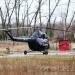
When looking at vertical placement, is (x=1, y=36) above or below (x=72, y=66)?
below

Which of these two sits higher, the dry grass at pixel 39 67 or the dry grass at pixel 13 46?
the dry grass at pixel 39 67

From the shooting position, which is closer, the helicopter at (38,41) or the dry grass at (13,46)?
the helicopter at (38,41)

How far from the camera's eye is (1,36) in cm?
5453

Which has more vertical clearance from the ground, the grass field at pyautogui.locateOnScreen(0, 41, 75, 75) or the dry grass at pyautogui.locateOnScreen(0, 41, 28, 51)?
the grass field at pyautogui.locateOnScreen(0, 41, 75, 75)

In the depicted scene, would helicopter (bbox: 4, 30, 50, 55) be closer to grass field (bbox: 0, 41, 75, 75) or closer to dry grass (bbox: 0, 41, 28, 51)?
grass field (bbox: 0, 41, 75, 75)

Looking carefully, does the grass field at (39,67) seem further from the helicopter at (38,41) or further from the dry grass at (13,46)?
the dry grass at (13,46)

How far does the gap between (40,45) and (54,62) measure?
906 centimetres

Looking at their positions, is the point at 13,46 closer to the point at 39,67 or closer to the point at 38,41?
the point at 38,41

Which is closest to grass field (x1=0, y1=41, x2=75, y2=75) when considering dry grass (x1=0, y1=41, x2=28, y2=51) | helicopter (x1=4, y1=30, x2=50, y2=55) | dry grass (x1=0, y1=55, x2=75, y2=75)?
dry grass (x1=0, y1=55, x2=75, y2=75)

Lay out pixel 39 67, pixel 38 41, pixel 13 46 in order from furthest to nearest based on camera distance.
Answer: pixel 13 46 < pixel 38 41 < pixel 39 67

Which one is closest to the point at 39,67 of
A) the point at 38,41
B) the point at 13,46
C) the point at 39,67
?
the point at 39,67

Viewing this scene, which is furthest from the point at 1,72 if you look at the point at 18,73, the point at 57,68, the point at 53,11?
the point at 53,11

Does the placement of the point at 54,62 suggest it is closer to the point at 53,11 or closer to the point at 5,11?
the point at 53,11

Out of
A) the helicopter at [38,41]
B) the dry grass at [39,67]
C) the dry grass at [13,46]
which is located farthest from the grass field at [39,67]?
the dry grass at [13,46]
